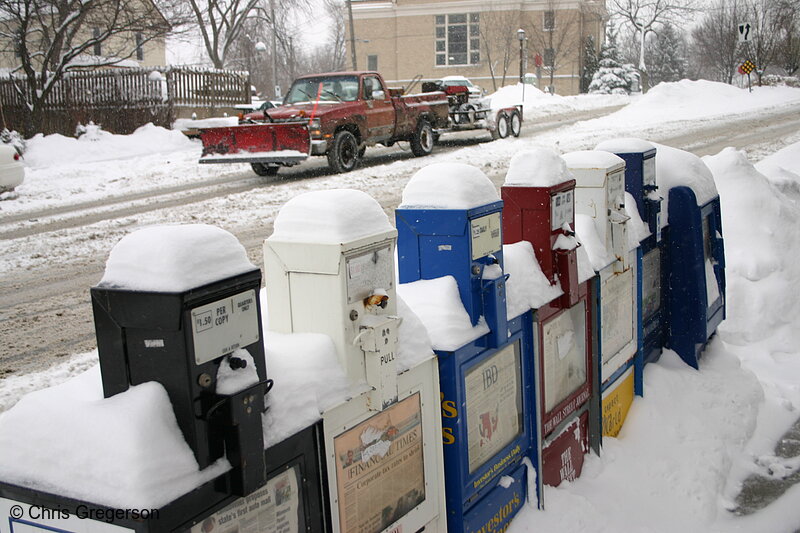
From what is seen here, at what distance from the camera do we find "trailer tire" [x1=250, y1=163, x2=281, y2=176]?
50.0ft

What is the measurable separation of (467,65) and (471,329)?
55.2 meters

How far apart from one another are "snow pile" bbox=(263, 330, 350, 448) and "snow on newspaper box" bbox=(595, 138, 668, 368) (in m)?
3.37

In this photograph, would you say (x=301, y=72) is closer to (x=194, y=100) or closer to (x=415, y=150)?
(x=194, y=100)

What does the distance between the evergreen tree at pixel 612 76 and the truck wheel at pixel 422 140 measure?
105 ft

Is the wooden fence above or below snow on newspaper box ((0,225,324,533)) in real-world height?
above

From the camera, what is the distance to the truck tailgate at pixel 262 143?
14141 mm

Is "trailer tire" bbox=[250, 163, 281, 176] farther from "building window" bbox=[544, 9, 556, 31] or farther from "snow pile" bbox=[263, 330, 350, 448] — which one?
"building window" bbox=[544, 9, 556, 31]

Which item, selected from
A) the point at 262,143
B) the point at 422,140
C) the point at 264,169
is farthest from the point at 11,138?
the point at 422,140

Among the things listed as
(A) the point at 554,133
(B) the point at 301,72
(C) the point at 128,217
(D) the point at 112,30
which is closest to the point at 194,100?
(D) the point at 112,30

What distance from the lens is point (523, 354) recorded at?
415 centimetres

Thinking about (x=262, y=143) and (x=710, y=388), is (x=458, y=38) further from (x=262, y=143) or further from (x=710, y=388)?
(x=710, y=388)

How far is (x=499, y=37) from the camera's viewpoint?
181 feet
